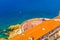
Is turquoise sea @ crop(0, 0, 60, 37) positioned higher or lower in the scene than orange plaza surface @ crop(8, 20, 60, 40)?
higher

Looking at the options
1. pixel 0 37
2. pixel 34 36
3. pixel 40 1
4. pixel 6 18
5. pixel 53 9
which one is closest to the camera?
pixel 34 36

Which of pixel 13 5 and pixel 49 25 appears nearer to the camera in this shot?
pixel 49 25

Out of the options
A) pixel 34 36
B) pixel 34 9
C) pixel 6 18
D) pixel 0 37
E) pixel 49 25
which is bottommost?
pixel 34 36

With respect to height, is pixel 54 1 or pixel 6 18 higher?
pixel 54 1

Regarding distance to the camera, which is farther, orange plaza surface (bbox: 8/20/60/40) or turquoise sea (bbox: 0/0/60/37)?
turquoise sea (bbox: 0/0/60/37)

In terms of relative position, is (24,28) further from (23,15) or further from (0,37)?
(23,15)

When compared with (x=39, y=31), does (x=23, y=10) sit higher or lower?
higher

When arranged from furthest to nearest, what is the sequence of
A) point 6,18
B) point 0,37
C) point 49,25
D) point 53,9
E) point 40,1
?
1. point 40,1
2. point 53,9
3. point 6,18
4. point 0,37
5. point 49,25

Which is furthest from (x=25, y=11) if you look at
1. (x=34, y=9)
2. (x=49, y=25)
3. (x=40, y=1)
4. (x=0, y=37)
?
(x=49, y=25)

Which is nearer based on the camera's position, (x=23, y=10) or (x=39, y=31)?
(x=39, y=31)
